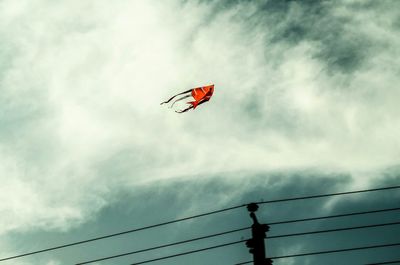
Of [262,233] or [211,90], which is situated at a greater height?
[211,90]

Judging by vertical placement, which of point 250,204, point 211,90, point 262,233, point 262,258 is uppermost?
point 211,90

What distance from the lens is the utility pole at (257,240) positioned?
12328 mm

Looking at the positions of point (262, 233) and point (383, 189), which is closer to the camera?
point (262, 233)

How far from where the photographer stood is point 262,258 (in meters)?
12.3

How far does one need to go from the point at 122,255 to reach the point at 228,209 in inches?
162

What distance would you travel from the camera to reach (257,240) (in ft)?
41.6

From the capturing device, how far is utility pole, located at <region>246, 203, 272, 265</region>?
12328mm

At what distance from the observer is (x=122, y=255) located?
1398cm

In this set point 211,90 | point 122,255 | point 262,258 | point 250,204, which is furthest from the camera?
point 211,90

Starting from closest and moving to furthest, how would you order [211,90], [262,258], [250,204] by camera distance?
[262,258] < [250,204] < [211,90]

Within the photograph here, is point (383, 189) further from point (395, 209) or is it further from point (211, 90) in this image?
point (211, 90)

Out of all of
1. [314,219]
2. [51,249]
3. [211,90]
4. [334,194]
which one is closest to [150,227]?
[51,249]

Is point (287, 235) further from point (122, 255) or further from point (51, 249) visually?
point (51, 249)

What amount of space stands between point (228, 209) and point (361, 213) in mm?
4580
